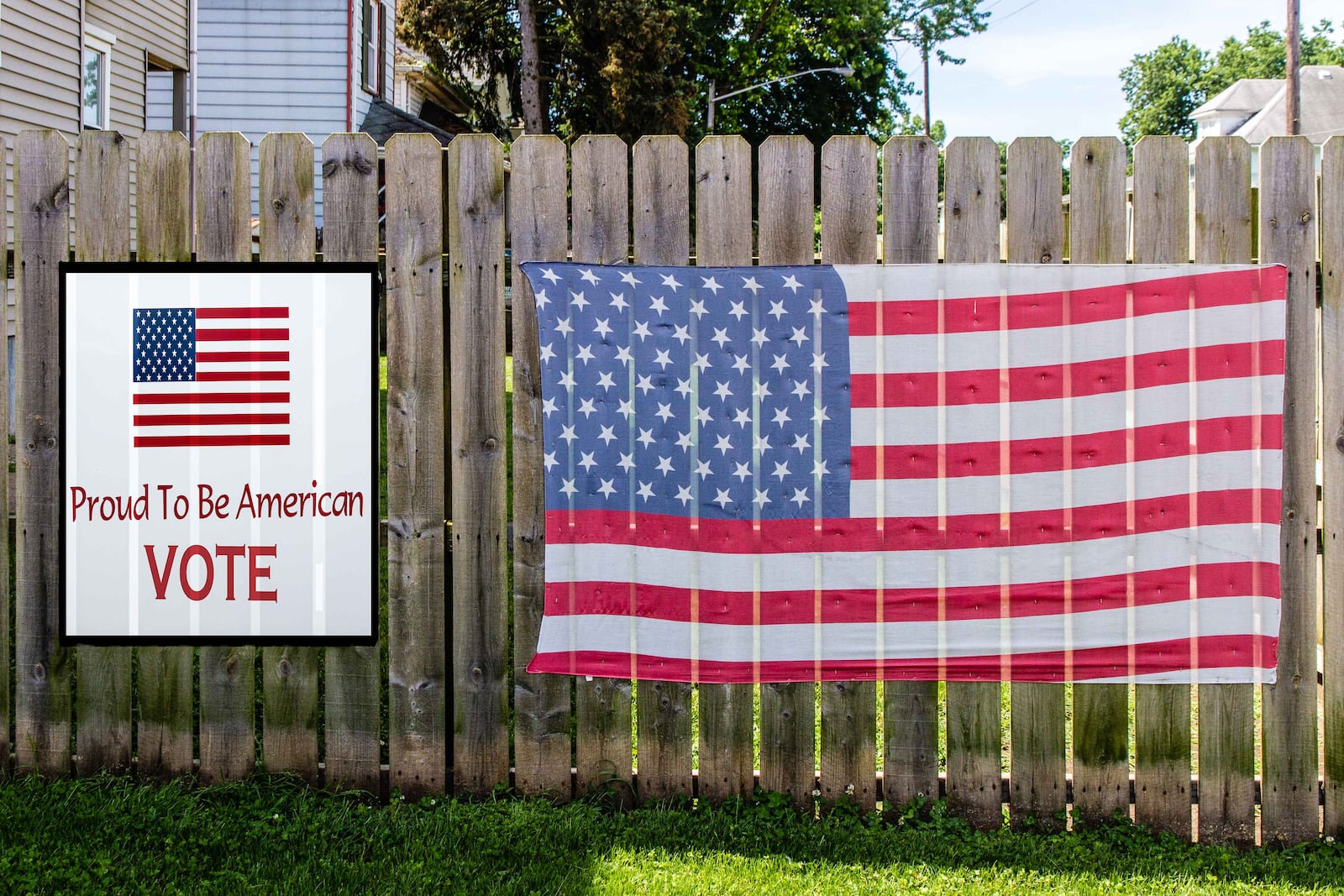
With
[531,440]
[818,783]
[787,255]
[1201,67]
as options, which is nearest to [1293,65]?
[787,255]

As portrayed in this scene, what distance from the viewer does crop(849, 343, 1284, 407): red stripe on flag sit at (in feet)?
12.3

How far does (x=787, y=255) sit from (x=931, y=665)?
4.64ft

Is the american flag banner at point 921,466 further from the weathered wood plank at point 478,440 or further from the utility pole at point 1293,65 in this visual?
the utility pole at point 1293,65

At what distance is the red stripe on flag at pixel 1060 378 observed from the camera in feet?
12.3

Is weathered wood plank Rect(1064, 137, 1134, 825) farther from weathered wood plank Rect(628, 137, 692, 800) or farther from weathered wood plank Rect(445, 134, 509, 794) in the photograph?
weathered wood plank Rect(445, 134, 509, 794)

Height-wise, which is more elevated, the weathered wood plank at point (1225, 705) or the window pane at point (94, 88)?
the window pane at point (94, 88)

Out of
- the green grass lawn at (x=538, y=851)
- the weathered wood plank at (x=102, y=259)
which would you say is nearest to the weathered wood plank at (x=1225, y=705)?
the green grass lawn at (x=538, y=851)

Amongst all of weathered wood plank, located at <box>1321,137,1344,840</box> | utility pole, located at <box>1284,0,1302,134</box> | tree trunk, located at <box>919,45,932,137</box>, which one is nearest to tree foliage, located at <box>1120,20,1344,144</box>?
tree trunk, located at <box>919,45,932,137</box>

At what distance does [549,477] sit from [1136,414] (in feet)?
6.22

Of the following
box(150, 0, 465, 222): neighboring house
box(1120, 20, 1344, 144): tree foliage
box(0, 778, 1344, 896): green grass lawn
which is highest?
box(1120, 20, 1344, 144): tree foliage

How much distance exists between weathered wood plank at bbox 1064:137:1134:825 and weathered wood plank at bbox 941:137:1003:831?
0.84ft

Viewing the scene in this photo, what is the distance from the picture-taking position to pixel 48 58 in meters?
12.1

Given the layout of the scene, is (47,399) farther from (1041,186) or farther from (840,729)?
(1041,186)

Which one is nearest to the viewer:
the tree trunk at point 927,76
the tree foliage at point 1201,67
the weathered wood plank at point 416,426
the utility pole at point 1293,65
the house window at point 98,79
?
the weathered wood plank at point 416,426
